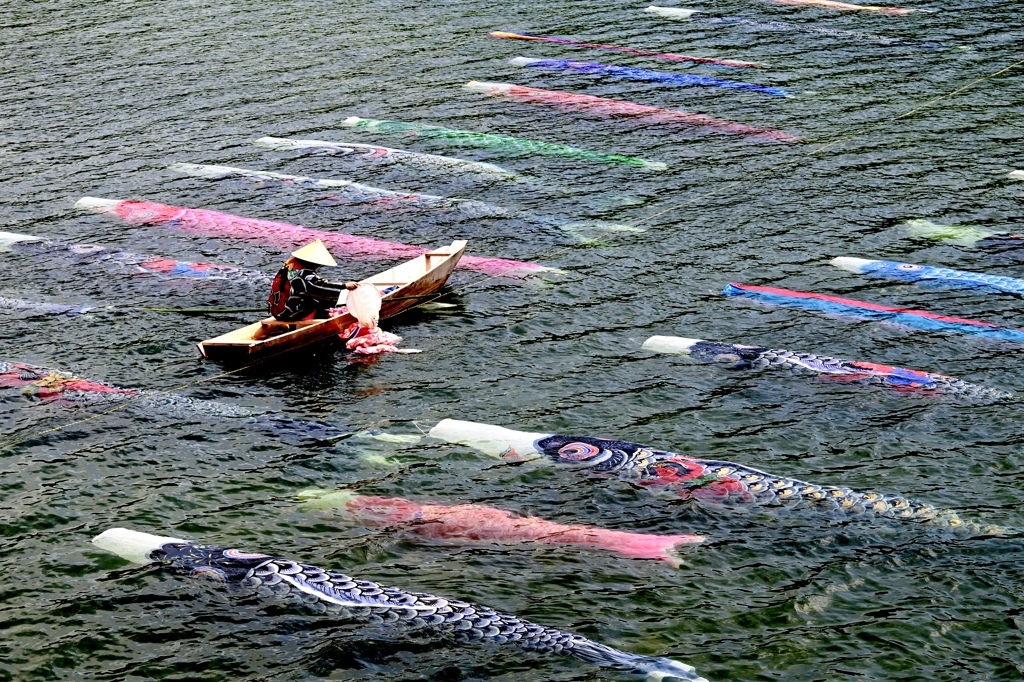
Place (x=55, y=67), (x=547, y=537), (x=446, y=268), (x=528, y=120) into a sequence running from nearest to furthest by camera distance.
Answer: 1. (x=547, y=537)
2. (x=446, y=268)
3. (x=528, y=120)
4. (x=55, y=67)

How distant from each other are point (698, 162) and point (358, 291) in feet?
44.7

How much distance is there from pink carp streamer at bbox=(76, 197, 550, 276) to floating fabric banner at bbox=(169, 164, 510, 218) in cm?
233

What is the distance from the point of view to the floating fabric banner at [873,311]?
24094 mm

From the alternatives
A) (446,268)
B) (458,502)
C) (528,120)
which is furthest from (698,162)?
(458,502)

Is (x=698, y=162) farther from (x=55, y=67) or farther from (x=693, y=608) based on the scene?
(x=55, y=67)

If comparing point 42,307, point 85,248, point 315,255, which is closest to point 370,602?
point 315,255

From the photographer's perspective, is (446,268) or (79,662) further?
(446,268)

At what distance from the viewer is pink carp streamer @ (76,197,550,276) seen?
1105 inches

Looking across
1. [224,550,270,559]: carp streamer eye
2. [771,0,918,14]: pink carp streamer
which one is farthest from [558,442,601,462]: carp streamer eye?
[771,0,918,14]: pink carp streamer

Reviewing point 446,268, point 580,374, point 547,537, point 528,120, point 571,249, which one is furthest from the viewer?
point 528,120

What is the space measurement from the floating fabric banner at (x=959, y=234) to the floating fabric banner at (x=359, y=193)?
396 inches

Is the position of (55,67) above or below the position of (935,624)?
above

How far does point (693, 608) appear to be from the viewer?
16.2 metres

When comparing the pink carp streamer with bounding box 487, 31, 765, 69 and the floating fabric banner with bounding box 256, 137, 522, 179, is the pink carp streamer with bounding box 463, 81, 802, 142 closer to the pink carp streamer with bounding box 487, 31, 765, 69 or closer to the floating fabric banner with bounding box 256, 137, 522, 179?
the pink carp streamer with bounding box 487, 31, 765, 69
